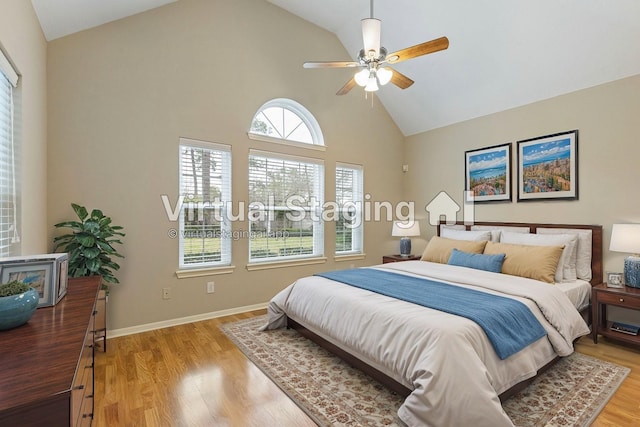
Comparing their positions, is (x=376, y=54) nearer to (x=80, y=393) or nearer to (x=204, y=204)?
(x=204, y=204)

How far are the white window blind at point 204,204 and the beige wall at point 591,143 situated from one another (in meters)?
3.50

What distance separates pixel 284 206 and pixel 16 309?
3198mm

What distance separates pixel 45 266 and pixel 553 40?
15.4ft

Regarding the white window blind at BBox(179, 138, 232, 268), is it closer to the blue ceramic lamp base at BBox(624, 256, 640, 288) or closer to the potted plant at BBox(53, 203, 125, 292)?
the potted plant at BBox(53, 203, 125, 292)

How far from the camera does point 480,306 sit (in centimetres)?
220

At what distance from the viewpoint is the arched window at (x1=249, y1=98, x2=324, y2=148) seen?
13.8ft

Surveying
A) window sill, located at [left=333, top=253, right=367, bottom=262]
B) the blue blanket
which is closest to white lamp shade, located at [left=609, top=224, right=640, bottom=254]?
the blue blanket

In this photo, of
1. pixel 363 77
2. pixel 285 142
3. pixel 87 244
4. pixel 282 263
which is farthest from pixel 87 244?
pixel 363 77

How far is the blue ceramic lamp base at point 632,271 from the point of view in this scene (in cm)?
298

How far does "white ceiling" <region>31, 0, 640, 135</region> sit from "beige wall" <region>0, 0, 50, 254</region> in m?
0.32

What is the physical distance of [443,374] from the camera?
5.58 ft

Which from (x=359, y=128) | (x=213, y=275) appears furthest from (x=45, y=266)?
(x=359, y=128)

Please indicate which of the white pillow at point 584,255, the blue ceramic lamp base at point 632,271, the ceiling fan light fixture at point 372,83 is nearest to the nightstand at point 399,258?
the white pillow at point 584,255

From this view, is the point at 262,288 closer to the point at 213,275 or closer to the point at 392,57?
the point at 213,275
